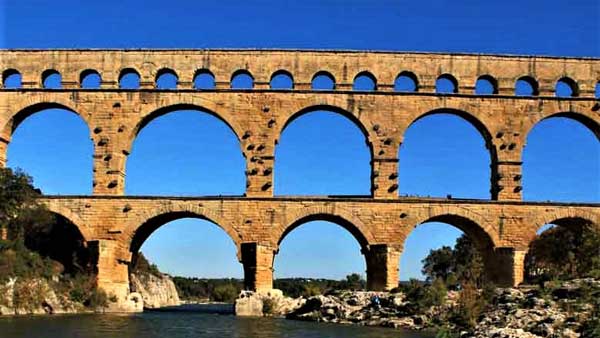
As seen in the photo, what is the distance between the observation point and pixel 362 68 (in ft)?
104

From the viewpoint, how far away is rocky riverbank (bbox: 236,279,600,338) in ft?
49.6

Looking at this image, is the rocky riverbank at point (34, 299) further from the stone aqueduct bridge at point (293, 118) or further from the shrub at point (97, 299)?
the stone aqueduct bridge at point (293, 118)

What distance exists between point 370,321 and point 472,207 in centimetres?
780

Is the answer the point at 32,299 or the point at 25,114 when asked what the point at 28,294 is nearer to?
the point at 32,299

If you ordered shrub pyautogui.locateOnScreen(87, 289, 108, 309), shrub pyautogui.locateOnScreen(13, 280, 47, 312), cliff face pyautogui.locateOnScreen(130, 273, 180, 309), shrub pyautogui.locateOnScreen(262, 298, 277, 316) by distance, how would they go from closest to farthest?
shrub pyautogui.locateOnScreen(13, 280, 47, 312), shrub pyautogui.locateOnScreen(262, 298, 277, 316), shrub pyautogui.locateOnScreen(87, 289, 108, 309), cliff face pyautogui.locateOnScreen(130, 273, 180, 309)

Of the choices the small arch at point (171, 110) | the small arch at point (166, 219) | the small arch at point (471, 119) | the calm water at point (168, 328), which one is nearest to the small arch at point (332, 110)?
the small arch at point (471, 119)

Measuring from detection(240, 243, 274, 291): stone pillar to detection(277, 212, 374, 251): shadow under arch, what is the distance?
2.43ft

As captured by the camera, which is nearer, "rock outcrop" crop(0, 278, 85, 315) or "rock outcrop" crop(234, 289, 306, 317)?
"rock outcrop" crop(0, 278, 85, 315)

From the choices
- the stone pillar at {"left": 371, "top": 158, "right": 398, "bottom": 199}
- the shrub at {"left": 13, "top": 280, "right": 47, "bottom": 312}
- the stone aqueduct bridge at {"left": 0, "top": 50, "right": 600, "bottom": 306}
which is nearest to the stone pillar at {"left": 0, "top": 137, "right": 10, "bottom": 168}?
the stone aqueduct bridge at {"left": 0, "top": 50, "right": 600, "bottom": 306}

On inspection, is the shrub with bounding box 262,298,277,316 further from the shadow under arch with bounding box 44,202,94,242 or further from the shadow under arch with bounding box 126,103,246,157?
the shadow under arch with bounding box 44,202,94,242

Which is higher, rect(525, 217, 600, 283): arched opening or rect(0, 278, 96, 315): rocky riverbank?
rect(525, 217, 600, 283): arched opening

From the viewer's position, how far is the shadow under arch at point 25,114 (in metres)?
31.8

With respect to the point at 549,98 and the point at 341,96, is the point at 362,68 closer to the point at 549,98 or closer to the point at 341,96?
the point at 341,96

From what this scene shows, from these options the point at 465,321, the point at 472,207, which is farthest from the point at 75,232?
the point at 465,321
